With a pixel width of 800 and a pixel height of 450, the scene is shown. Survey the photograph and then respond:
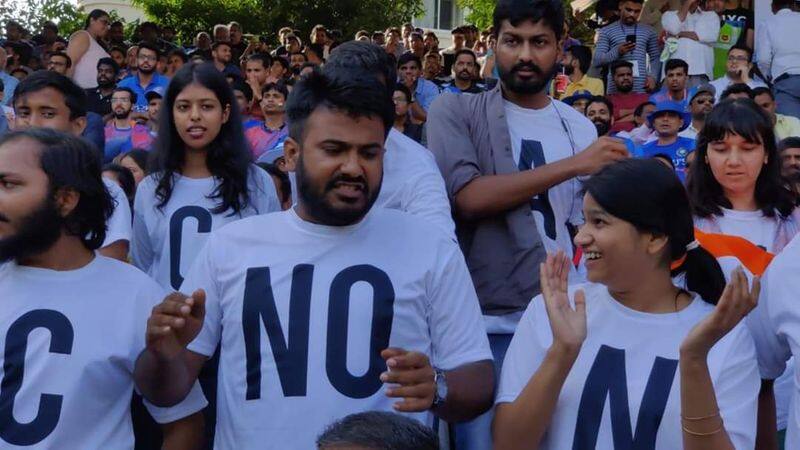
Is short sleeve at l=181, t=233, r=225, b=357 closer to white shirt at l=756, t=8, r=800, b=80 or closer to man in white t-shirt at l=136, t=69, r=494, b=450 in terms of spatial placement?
man in white t-shirt at l=136, t=69, r=494, b=450

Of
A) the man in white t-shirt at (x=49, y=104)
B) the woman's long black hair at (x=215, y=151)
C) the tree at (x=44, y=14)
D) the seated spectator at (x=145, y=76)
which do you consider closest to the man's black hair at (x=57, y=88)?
the man in white t-shirt at (x=49, y=104)

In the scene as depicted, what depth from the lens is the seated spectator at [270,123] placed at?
9.39 m

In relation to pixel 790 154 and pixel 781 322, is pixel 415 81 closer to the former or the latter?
pixel 790 154

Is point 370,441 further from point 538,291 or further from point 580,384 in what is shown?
point 538,291

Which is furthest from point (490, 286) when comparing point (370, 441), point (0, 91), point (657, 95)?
point (657, 95)

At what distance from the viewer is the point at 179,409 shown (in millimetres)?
3365

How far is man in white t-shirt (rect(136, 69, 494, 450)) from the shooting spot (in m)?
2.96

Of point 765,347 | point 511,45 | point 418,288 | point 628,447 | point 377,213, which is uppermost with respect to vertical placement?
point 511,45

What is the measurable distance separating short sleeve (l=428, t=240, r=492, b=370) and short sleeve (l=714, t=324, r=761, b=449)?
2.18 feet

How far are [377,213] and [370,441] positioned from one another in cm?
99

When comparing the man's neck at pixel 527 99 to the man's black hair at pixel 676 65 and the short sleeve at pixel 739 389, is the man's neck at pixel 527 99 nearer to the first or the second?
the short sleeve at pixel 739 389

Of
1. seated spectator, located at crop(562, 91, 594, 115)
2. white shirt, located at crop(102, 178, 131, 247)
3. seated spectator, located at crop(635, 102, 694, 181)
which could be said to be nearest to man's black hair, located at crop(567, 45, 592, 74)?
seated spectator, located at crop(562, 91, 594, 115)

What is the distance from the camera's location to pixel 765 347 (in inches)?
127

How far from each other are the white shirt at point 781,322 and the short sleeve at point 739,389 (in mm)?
135
